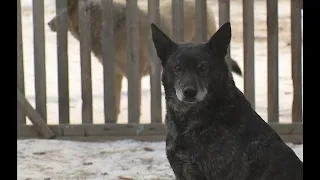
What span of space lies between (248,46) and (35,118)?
2.21m

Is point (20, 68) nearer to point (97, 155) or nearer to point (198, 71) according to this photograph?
point (97, 155)

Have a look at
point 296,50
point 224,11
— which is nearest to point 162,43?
point 224,11

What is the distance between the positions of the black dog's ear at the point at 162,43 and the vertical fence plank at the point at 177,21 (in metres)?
2.54

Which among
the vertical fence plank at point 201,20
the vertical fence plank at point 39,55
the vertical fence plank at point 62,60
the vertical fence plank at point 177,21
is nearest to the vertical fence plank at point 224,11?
the vertical fence plank at point 201,20

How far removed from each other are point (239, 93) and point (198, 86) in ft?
0.92

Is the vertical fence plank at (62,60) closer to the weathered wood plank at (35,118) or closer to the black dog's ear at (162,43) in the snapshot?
the weathered wood plank at (35,118)

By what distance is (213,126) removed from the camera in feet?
11.9

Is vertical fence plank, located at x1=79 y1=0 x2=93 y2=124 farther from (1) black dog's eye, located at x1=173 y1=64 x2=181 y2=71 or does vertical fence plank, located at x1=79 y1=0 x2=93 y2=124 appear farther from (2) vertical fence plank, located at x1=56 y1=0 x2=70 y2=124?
(1) black dog's eye, located at x1=173 y1=64 x2=181 y2=71

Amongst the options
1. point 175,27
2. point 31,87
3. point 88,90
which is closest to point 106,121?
point 88,90

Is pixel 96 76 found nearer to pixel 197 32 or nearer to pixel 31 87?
pixel 31 87

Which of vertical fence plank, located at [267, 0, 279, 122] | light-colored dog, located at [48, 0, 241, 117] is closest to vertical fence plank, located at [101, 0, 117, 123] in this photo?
light-colored dog, located at [48, 0, 241, 117]

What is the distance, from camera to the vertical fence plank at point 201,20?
6223 millimetres

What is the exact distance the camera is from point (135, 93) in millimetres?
6402

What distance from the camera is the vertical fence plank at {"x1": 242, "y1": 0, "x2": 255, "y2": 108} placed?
620 centimetres
